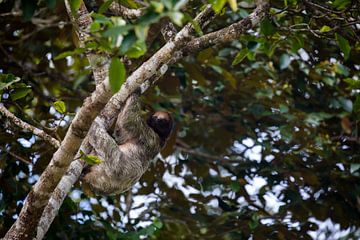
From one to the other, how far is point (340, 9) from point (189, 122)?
3404 millimetres

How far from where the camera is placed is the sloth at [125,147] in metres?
6.14

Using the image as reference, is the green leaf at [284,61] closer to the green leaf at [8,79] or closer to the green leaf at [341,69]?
the green leaf at [341,69]

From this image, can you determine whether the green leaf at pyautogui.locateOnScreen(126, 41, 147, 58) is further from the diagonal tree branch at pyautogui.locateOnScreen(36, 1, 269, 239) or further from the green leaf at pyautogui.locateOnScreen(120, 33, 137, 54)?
the diagonal tree branch at pyautogui.locateOnScreen(36, 1, 269, 239)

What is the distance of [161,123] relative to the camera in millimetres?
7102

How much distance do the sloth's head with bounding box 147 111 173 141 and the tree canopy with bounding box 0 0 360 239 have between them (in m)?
0.29

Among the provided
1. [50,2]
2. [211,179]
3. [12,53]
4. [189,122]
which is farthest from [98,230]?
[50,2]

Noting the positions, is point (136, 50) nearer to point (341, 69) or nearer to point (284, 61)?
point (284, 61)

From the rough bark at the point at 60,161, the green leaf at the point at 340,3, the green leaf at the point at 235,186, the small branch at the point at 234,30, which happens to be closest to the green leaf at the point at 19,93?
the rough bark at the point at 60,161

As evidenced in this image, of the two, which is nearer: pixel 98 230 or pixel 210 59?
pixel 98 230

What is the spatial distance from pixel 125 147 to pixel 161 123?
583 mm

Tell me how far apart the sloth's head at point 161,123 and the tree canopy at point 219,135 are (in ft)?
0.95

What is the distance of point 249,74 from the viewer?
8406mm

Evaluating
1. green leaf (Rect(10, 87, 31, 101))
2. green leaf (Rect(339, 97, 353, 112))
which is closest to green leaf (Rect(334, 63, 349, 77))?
green leaf (Rect(339, 97, 353, 112))

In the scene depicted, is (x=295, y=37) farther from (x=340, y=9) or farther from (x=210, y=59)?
(x=210, y=59)
